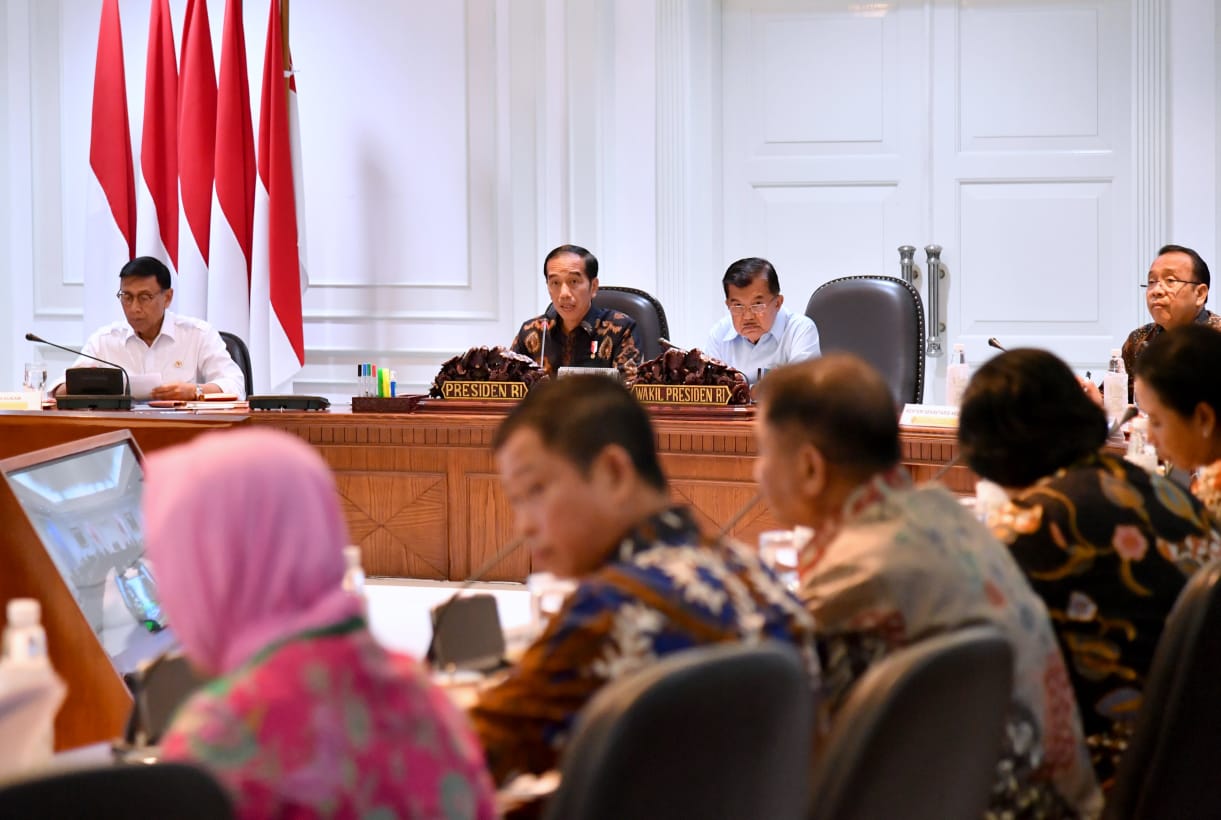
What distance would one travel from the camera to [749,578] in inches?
55.5

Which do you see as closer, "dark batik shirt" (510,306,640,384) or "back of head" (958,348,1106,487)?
"back of head" (958,348,1106,487)

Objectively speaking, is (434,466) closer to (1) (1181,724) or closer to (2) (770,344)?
(2) (770,344)

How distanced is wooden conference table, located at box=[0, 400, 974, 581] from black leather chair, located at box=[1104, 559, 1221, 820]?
6.60 ft

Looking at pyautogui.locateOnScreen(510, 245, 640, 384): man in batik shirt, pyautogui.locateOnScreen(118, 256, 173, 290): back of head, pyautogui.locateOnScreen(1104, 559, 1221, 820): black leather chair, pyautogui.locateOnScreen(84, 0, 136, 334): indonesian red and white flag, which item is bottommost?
pyautogui.locateOnScreen(1104, 559, 1221, 820): black leather chair

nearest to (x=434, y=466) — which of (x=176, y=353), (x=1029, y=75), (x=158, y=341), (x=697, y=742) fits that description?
(x=176, y=353)

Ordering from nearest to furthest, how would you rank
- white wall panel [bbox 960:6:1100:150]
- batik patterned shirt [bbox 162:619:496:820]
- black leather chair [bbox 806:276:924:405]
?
batik patterned shirt [bbox 162:619:496:820] → black leather chair [bbox 806:276:924:405] → white wall panel [bbox 960:6:1100:150]

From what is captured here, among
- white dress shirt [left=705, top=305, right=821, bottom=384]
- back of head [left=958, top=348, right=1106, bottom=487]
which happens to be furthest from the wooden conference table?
back of head [left=958, top=348, right=1106, bottom=487]

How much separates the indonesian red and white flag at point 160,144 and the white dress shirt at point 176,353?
89 cm

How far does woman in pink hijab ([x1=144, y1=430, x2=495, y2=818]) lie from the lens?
1014 mm

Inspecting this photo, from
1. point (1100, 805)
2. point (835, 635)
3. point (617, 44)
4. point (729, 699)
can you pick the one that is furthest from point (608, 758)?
point (617, 44)

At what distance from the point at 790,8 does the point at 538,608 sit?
4.57 meters

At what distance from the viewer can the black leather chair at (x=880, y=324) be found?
15.7ft

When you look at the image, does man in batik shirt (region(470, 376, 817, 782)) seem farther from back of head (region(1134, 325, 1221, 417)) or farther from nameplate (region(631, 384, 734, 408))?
nameplate (region(631, 384, 734, 408))

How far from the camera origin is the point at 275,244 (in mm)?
5863
